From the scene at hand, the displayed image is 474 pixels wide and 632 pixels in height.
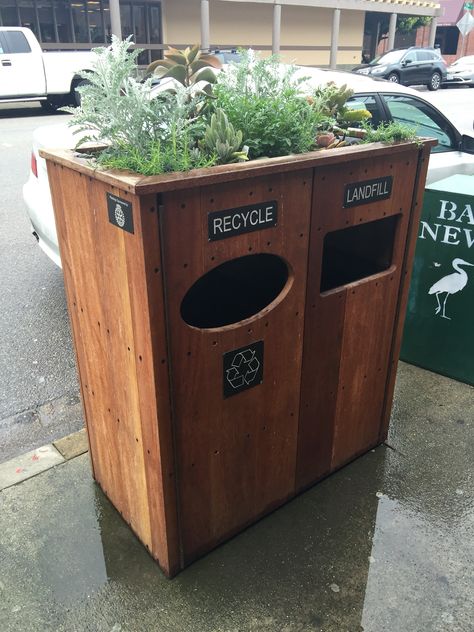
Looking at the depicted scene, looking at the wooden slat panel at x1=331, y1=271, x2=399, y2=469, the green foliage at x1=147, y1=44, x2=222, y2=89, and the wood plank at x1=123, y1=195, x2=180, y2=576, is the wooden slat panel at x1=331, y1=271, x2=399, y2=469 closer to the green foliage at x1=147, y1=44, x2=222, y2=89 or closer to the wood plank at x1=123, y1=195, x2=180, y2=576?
the wood plank at x1=123, y1=195, x2=180, y2=576

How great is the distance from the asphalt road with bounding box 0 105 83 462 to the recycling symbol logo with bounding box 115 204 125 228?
1865mm

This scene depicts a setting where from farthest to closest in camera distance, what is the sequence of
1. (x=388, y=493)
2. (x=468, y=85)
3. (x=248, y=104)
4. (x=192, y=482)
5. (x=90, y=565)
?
1. (x=468, y=85)
2. (x=388, y=493)
3. (x=90, y=565)
4. (x=192, y=482)
5. (x=248, y=104)

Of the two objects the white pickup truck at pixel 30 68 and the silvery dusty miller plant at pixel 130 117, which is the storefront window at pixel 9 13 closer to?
the white pickup truck at pixel 30 68

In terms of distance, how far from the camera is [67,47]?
24.3 metres

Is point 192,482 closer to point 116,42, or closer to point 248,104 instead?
point 248,104

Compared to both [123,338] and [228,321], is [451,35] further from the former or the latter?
[123,338]

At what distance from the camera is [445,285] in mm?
3561

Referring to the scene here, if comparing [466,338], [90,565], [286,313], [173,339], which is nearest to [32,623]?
[90,565]

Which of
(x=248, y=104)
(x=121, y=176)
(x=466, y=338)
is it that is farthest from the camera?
(x=466, y=338)

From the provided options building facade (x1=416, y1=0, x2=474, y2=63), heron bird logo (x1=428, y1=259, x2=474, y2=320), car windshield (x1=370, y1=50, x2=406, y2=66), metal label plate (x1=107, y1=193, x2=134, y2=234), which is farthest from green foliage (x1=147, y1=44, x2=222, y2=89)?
building facade (x1=416, y1=0, x2=474, y2=63)

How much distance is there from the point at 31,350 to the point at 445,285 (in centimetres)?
289

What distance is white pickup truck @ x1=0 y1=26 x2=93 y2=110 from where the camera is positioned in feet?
46.8

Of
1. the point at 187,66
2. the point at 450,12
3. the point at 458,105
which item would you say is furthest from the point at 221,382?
the point at 450,12

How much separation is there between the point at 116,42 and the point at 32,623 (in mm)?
2094
